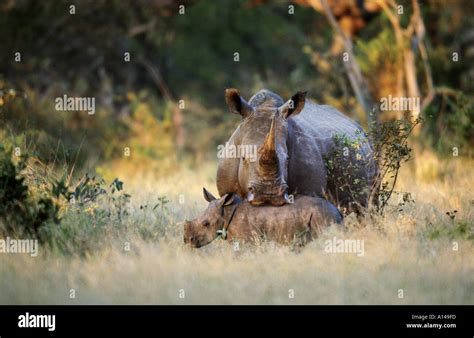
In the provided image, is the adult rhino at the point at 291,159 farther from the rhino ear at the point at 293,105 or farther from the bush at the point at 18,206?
the bush at the point at 18,206

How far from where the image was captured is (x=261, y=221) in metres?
9.57

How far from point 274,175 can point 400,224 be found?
178 centimetres

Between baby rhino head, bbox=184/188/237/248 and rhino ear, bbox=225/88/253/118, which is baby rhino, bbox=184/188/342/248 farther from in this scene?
rhino ear, bbox=225/88/253/118

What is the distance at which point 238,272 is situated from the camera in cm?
880

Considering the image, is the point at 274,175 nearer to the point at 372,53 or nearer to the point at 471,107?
the point at 471,107

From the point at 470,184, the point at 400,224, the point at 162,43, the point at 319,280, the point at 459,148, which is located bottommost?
the point at 319,280

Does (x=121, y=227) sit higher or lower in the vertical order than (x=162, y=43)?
lower

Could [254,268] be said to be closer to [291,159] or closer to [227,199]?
[227,199]

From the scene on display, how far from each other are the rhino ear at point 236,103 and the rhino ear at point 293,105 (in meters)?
0.40

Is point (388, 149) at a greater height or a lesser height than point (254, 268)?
greater

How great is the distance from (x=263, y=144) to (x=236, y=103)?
2.89 ft

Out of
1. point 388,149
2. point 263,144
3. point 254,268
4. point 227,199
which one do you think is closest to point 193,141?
point 388,149

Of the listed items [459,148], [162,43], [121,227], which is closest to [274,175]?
[121,227]

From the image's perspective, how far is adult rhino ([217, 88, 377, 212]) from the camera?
955cm
